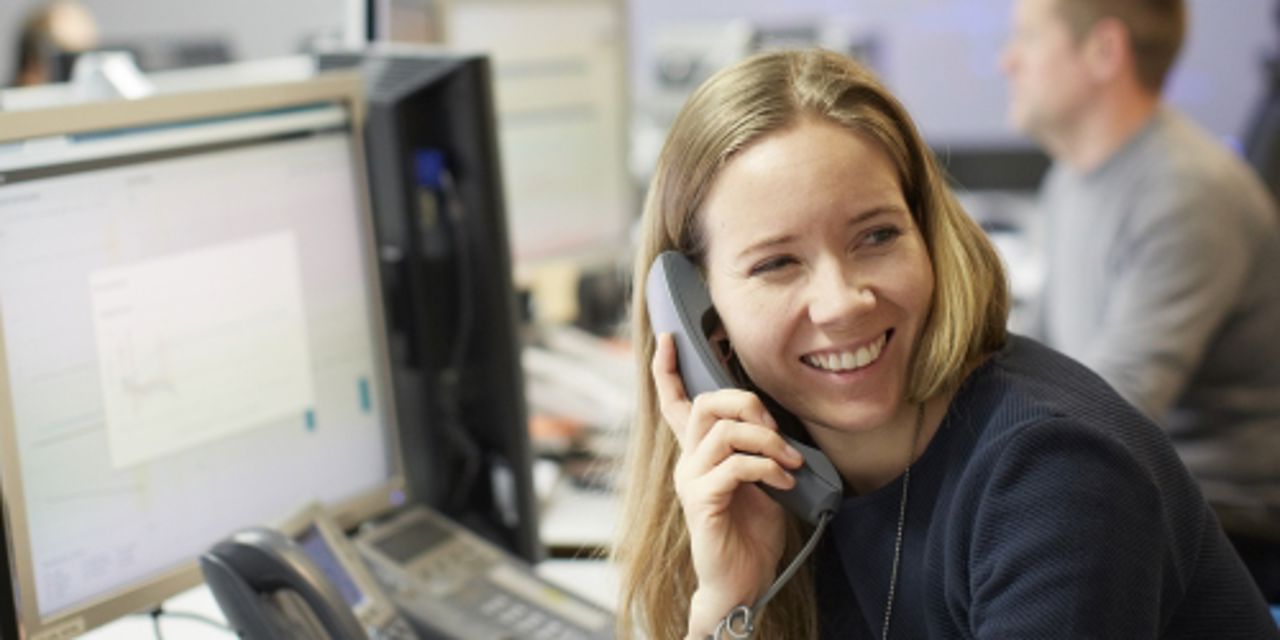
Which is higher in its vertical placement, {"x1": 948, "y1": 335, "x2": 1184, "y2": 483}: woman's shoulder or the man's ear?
the man's ear

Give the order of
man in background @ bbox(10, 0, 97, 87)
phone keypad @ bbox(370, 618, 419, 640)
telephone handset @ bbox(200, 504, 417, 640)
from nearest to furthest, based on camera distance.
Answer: telephone handset @ bbox(200, 504, 417, 640)
phone keypad @ bbox(370, 618, 419, 640)
man in background @ bbox(10, 0, 97, 87)

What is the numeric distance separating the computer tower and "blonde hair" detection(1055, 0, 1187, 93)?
1.34 meters

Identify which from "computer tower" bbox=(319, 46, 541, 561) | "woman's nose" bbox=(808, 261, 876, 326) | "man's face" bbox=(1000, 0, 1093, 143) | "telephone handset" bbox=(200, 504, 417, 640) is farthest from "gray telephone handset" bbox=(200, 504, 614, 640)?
"man's face" bbox=(1000, 0, 1093, 143)

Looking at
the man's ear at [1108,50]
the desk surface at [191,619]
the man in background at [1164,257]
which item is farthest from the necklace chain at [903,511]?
the man's ear at [1108,50]

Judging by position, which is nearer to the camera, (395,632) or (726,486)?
(726,486)

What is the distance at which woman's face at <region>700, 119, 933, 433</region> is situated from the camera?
1.06 metres

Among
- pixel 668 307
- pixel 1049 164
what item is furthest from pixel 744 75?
pixel 1049 164

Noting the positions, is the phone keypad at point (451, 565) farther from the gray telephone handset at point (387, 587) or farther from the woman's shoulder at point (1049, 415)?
the woman's shoulder at point (1049, 415)

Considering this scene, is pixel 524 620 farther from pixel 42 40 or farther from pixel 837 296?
pixel 42 40

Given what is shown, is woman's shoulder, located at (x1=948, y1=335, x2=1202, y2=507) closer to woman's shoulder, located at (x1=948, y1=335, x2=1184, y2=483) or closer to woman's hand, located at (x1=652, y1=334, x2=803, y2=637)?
woman's shoulder, located at (x1=948, y1=335, x2=1184, y2=483)

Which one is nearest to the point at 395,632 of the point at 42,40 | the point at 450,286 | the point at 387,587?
the point at 387,587

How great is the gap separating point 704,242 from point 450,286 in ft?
1.78

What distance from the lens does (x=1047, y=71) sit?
101 inches

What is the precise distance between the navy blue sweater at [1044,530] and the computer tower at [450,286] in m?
0.55
